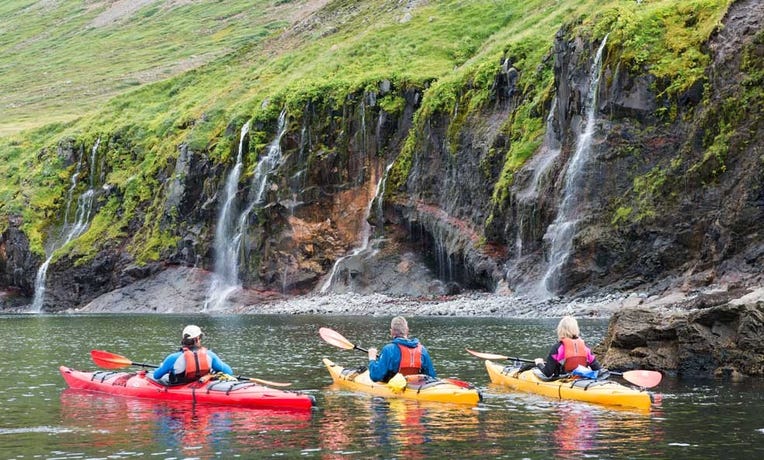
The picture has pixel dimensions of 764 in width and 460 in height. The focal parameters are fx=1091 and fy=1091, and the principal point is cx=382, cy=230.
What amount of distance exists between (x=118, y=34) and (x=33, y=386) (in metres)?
177

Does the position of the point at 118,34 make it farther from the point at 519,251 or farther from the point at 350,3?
Answer: the point at 519,251

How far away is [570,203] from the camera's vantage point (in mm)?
59344

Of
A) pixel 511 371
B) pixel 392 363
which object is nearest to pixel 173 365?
pixel 392 363

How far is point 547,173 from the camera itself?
62188 mm

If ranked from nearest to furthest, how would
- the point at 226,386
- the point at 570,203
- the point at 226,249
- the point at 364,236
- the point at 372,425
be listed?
the point at 372,425 < the point at 226,386 < the point at 570,203 < the point at 364,236 < the point at 226,249

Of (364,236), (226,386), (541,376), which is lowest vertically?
(541,376)

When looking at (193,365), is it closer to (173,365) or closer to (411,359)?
(173,365)

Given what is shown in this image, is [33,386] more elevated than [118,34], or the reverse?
[118,34]

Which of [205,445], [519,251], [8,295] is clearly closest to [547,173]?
[519,251]

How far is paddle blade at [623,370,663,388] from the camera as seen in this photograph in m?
24.9

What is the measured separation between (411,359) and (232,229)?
57992mm

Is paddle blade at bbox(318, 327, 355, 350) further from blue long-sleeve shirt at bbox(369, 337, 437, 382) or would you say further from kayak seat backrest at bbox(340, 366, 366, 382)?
blue long-sleeve shirt at bbox(369, 337, 437, 382)

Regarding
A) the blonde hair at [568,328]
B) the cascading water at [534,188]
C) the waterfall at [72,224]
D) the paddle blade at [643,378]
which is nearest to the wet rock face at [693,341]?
the paddle blade at [643,378]

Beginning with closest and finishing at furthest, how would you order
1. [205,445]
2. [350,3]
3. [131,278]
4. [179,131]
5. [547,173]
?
[205,445]
[547,173]
[131,278]
[179,131]
[350,3]
